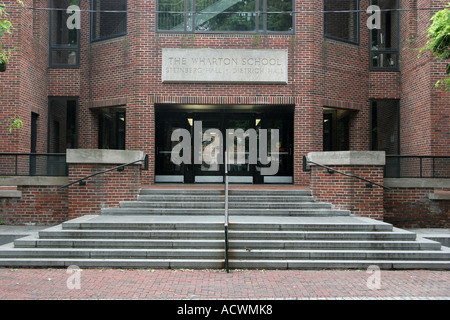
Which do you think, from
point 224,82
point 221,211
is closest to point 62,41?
point 224,82

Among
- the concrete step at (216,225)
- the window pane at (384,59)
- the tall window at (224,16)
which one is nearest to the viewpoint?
the concrete step at (216,225)

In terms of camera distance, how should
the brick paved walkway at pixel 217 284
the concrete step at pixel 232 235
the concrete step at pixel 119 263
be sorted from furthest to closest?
the concrete step at pixel 232 235 < the concrete step at pixel 119 263 < the brick paved walkway at pixel 217 284

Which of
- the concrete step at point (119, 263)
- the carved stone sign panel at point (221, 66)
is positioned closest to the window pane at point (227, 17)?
the carved stone sign panel at point (221, 66)

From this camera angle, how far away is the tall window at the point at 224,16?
1254 cm

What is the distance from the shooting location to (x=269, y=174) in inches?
526

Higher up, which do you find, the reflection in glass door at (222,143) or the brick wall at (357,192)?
the reflection in glass door at (222,143)

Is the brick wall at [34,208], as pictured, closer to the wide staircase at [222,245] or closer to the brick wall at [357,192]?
the wide staircase at [222,245]

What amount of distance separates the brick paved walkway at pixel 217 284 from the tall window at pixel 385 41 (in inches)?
351

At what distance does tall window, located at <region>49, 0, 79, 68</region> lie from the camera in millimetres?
13680

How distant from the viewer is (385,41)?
46.0ft

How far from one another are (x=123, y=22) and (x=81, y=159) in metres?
5.51

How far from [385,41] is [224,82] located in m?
6.22

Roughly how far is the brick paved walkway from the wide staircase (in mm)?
225

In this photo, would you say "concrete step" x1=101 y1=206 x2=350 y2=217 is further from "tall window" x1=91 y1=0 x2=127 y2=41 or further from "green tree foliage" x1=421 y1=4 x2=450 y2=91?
"tall window" x1=91 y1=0 x2=127 y2=41
